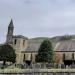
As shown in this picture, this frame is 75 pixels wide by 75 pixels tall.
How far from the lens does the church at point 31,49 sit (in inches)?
3260

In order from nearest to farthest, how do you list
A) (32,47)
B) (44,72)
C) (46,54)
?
(44,72) → (46,54) → (32,47)

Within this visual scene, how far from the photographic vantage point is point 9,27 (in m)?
97.9

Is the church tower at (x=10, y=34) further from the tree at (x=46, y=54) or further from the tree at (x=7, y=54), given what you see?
the tree at (x=46, y=54)

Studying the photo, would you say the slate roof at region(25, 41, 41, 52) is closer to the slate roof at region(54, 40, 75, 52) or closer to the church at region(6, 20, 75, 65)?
the church at region(6, 20, 75, 65)

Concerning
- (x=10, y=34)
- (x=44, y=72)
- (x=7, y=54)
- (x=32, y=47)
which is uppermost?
(x=10, y=34)

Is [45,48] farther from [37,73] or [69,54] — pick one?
[37,73]

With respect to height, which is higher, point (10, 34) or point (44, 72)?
point (10, 34)

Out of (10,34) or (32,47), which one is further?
(10,34)

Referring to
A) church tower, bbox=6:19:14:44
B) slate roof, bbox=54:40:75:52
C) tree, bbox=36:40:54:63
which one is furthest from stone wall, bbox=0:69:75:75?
church tower, bbox=6:19:14:44

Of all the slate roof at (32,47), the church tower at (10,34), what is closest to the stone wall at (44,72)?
the slate roof at (32,47)

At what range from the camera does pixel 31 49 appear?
89.6m

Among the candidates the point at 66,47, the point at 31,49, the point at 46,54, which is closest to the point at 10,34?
the point at 31,49

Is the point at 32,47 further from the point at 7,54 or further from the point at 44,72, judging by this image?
the point at 44,72

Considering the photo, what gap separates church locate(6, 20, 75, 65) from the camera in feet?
272
